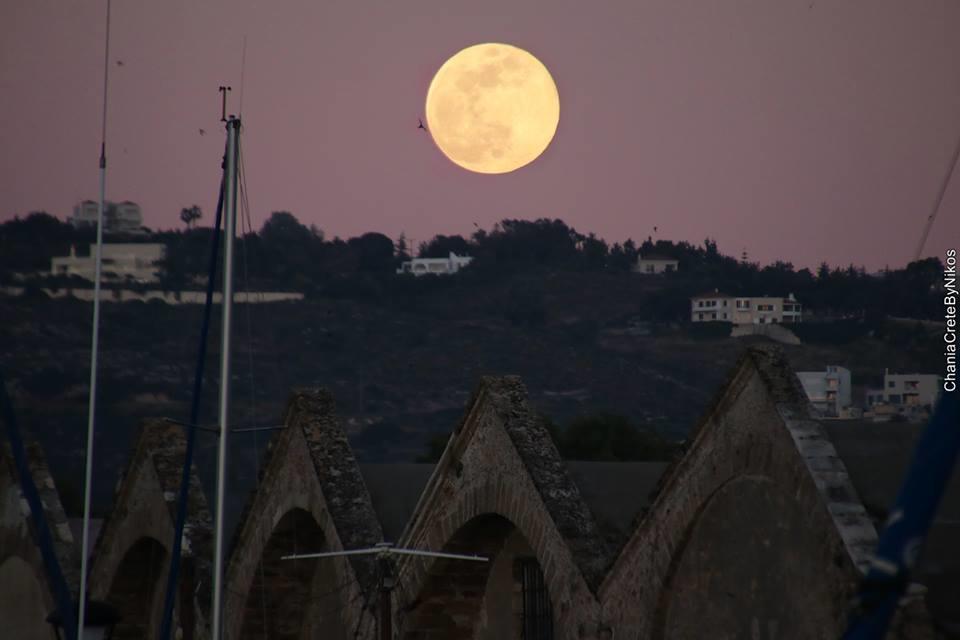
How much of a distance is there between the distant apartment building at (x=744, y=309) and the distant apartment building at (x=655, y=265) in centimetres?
766

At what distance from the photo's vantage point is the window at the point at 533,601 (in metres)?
18.9

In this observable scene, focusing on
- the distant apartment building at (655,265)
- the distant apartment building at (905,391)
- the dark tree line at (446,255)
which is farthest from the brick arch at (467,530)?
the distant apartment building at (655,265)

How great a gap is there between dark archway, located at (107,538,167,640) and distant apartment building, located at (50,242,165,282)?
9385 cm

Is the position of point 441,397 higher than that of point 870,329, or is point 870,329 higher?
point 870,329

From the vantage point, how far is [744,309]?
344 ft

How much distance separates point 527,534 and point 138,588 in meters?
11.3

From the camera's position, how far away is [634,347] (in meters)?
118

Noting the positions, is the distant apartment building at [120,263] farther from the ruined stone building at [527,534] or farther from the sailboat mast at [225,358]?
the sailboat mast at [225,358]

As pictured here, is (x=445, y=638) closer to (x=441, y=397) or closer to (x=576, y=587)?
(x=576, y=587)

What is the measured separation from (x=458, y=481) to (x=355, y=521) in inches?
83.6

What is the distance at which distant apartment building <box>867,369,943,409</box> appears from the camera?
43625mm

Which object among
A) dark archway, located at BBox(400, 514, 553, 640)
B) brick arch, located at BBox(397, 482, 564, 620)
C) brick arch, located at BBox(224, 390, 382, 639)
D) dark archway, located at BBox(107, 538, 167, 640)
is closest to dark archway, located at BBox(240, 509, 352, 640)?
brick arch, located at BBox(224, 390, 382, 639)

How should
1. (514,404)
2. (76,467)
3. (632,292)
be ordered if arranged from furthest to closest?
1. (632,292)
2. (76,467)
3. (514,404)

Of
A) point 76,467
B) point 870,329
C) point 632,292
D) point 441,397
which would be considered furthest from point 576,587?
point 632,292
